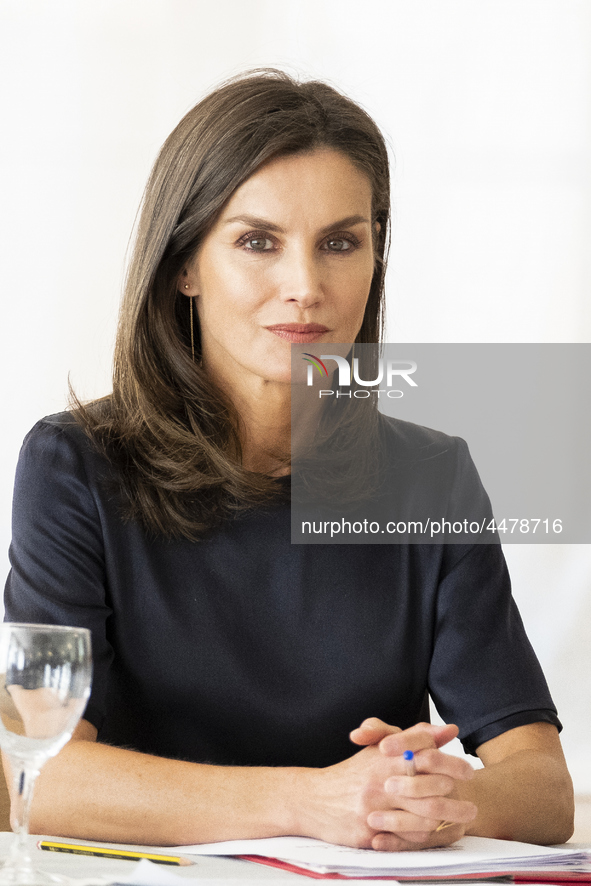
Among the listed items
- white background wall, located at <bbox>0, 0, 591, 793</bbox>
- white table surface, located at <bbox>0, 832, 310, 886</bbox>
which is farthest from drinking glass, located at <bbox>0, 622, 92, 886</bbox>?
white background wall, located at <bbox>0, 0, 591, 793</bbox>

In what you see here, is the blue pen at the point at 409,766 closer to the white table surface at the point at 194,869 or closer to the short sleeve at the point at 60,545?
the white table surface at the point at 194,869

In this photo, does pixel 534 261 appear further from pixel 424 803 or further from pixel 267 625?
pixel 424 803

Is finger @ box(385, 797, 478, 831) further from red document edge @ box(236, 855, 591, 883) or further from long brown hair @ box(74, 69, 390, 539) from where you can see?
long brown hair @ box(74, 69, 390, 539)

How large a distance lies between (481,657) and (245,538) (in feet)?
1.21

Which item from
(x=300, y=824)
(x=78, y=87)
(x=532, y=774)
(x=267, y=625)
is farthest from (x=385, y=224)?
(x=78, y=87)

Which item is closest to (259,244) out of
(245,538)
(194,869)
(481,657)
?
(245,538)

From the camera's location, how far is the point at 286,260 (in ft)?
4.49

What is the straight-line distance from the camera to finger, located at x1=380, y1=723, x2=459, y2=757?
97 cm

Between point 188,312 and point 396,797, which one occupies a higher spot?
point 188,312

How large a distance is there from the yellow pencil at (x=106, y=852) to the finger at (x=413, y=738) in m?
0.23

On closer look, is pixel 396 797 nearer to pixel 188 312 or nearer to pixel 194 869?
pixel 194 869

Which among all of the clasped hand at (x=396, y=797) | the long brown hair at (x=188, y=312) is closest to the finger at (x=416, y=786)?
the clasped hand at (x=396, y=797)

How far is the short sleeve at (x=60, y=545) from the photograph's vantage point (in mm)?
1210

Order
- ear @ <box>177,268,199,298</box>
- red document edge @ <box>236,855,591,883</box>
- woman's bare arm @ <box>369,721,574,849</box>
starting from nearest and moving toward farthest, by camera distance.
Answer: red document edge @ <box>236,855,591,883</box>, woman's bare arm @ <box>369,721,574,849</box>, ear @ <box>177,268,199,298</box>
